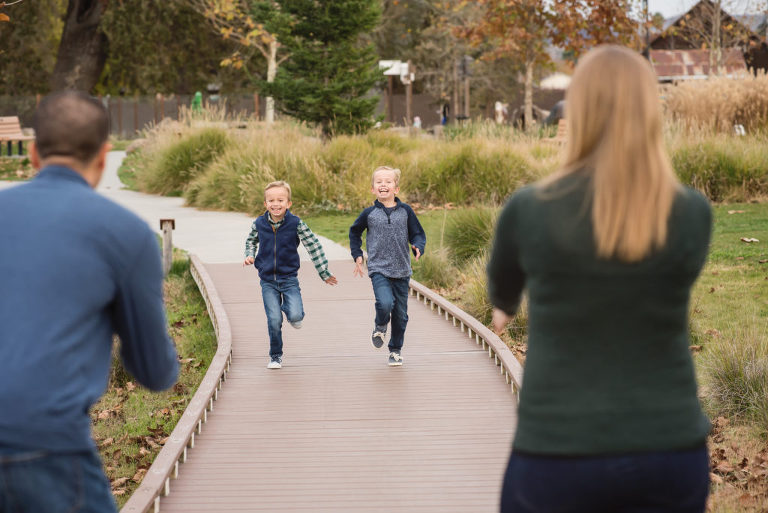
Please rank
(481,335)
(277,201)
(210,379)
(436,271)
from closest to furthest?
(210,379)
(277,201)
(481,335)
(436,271)

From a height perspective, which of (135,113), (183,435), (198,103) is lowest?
(183,435)

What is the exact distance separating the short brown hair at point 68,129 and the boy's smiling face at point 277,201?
15.9 feet

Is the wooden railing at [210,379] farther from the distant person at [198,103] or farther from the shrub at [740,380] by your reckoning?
the distant person at [198,103]

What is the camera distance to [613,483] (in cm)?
231

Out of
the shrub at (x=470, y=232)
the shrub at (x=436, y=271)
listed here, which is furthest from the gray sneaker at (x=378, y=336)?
the shrub at (x=470, y=232)

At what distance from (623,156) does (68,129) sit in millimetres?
1308

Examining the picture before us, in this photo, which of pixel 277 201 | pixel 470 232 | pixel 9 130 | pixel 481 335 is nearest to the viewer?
pixel 277 201

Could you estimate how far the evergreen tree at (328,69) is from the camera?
23734 mm

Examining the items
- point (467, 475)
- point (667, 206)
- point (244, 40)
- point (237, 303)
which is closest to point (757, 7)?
point (244, 40)

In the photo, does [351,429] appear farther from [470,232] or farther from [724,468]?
[470,232]

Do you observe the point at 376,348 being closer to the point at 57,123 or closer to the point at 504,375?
the point at 504,375

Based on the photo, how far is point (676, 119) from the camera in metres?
21.3

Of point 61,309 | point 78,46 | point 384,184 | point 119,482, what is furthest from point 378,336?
point 78,46

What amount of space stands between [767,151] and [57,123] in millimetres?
17114
